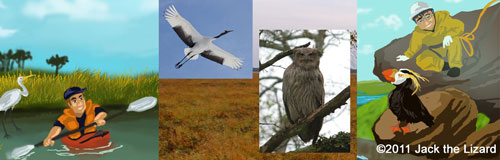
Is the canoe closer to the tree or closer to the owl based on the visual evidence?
the tree

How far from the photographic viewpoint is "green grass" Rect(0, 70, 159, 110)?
432cm

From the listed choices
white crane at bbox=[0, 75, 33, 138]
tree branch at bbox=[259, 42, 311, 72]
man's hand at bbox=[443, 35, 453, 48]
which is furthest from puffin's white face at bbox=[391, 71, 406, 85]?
white crane at bbox=[0, 75, 33, 138]

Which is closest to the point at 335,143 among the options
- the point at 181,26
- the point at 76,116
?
the point at 181,26

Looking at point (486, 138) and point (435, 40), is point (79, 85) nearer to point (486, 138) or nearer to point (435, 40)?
point (435, 40)

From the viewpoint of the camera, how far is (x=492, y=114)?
433 cm

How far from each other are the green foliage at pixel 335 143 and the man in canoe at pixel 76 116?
252 centimetres

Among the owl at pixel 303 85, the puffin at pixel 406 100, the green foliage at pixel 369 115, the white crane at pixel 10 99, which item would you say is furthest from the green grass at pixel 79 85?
the puffin at pixel 406 100

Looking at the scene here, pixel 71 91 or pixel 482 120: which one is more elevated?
pixel 71 91

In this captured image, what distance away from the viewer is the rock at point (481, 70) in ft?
14.2

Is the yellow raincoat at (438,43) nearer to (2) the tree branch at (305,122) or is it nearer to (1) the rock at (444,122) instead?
(1) the rock at (444,122)

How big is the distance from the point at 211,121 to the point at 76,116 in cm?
150

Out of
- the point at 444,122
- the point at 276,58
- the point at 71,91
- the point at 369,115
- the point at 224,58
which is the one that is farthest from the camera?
the point at 276,58

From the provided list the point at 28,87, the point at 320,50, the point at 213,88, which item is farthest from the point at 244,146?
the point at 28,87

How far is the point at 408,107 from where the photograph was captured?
4336 millimetres
